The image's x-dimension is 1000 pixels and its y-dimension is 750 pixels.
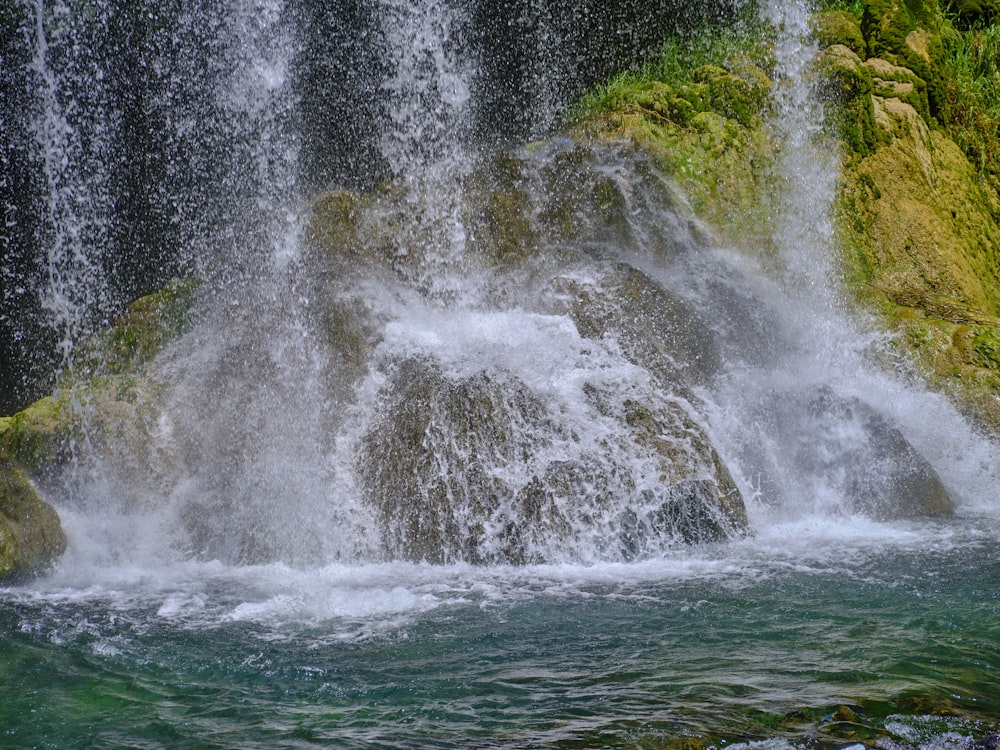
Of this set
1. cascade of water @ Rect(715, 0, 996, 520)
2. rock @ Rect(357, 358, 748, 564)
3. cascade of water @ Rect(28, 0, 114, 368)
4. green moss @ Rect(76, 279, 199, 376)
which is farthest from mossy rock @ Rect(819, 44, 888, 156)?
cascade of water @ Rect(28, 0, 114, 368)

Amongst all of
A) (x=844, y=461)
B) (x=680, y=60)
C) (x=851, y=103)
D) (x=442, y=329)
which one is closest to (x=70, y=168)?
(x=442, y=329)

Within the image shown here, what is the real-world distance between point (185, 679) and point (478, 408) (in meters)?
3.18

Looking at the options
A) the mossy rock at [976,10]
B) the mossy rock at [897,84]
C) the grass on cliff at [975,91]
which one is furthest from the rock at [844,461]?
the mossy rock at [976,10]

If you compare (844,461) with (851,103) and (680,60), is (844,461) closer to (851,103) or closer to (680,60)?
(851,103)

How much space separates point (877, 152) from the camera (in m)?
8.95

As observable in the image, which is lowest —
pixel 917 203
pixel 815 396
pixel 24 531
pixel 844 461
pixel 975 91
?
pixel 24 531

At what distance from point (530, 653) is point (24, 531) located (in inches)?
154

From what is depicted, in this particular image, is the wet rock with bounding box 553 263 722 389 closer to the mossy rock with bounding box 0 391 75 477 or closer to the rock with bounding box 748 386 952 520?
the rock with bounding box 748 386 952 520

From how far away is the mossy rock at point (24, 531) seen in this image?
5.91m

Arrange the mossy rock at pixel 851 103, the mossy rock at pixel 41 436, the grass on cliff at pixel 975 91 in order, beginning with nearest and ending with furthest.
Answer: the mossy rock at pixel 41 436 → the mossy rock at pixel 851 103 → the grass on cliff at pixel 975 91

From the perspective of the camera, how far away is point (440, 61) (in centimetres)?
948

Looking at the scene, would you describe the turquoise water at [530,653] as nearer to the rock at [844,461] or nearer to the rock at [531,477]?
the rock at [531,477]

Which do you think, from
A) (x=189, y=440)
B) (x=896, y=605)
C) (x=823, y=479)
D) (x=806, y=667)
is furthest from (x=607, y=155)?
(x=806, y=667)

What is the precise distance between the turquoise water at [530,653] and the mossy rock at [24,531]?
207mm
